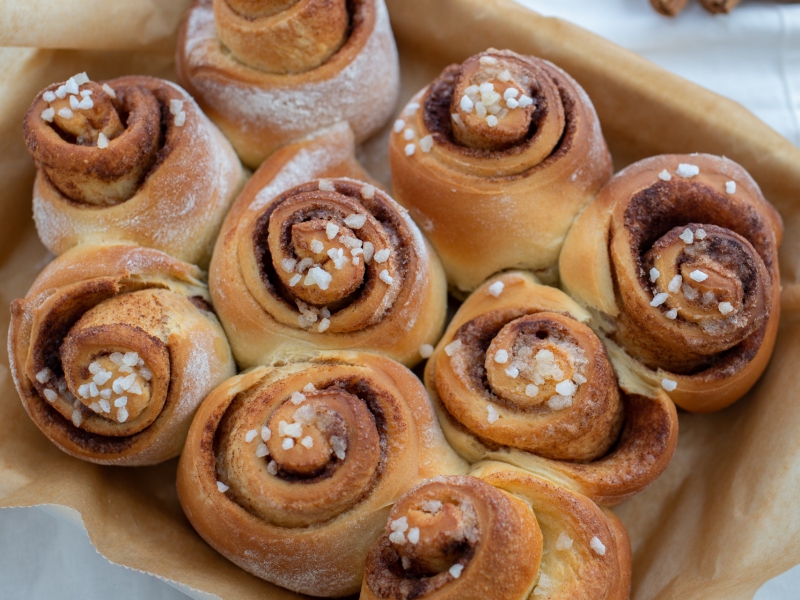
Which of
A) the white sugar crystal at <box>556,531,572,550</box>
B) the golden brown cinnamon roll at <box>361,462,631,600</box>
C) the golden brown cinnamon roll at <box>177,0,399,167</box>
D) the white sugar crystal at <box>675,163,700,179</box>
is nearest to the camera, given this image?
the golden brown cinnamon roll at <box>361,462,631,600</box>

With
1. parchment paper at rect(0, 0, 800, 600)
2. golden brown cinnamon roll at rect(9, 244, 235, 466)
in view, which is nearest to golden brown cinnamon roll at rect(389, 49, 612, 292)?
parchment paper at rect(0, 0, 800, 600)

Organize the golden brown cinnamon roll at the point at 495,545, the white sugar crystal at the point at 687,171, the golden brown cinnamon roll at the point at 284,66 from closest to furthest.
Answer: the golden brown cinnamon roll at the point at 495,545 < the white sugar crystal at the point at 687,171 < the golden brown cinnamon roll at the point at 284,66

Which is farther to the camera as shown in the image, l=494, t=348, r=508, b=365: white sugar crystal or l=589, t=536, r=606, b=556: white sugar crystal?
l=494, t=348, r=508, b=365: white sugar crystal

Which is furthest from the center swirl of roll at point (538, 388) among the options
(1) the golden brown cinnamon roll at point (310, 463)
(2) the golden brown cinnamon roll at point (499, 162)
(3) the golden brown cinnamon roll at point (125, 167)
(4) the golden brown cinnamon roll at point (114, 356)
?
(3) the golden brown cinnamon roll at point (125, 167)

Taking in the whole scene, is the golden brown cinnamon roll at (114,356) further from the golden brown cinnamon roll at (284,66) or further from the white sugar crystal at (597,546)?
the white sugar crystal at (597,546)

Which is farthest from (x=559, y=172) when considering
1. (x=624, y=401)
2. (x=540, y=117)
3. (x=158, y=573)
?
(x=158, y=573)

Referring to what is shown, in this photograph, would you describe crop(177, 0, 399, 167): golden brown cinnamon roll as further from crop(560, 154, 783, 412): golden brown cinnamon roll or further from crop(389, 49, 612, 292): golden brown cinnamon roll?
crop(560, 154, 783, 412): golden brown cinnamon roll
